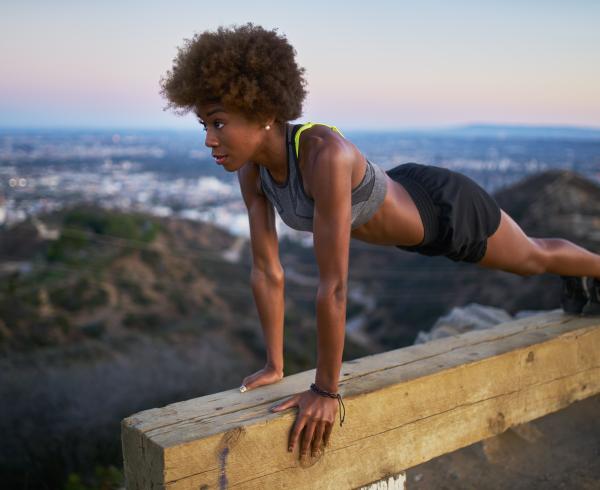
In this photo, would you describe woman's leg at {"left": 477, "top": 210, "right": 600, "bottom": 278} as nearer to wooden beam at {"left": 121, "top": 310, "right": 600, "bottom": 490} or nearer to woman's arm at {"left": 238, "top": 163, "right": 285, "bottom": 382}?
wooden beam at {"left": 121, "top": 310, "right": 600, "bottom": 490}

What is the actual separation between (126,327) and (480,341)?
15917 mm

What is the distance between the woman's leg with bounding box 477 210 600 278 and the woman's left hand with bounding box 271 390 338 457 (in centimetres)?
121

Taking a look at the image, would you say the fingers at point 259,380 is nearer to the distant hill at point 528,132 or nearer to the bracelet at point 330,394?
the bracelet at point 330,394

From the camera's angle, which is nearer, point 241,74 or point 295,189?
point 241,74

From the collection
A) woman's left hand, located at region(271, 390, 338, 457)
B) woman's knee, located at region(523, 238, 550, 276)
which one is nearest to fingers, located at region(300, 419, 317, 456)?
woman's left hand, located at region(271, 390, 338, 457)

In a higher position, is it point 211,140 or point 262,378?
point 211,140

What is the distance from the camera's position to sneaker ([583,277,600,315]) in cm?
324

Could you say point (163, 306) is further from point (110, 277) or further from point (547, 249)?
point (547, 249)

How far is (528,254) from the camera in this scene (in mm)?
2953

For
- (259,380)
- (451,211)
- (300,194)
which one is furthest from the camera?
(451,211)

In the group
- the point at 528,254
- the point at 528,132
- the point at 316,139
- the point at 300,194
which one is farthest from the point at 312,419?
the point at 528,132

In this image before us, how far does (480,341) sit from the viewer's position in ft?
9.42

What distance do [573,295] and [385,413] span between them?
154 centimetres

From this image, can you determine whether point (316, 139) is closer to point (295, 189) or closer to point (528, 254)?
point (295, 189)
